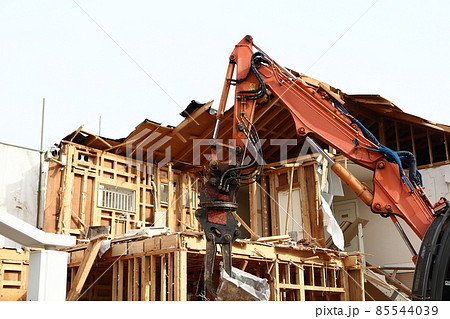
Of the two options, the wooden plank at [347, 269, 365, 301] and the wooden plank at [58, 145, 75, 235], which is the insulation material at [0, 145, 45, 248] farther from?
the wooden plank at [347, 269, 365, 301]

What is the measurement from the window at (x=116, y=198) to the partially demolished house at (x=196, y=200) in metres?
0.03

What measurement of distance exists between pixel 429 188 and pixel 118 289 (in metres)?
11.0

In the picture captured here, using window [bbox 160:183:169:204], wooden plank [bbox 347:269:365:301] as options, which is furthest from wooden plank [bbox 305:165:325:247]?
window [bbox 160:183:169:204]

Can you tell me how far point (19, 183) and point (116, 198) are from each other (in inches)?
121

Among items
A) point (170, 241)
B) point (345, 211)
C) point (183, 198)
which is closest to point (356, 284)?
point (345, 211)

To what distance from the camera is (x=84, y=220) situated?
16.4m

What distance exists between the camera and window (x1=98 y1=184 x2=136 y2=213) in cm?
1714

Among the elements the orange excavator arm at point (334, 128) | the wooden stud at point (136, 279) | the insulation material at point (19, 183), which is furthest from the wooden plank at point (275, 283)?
the insulation material at point (19, 183)

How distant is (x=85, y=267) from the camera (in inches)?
493

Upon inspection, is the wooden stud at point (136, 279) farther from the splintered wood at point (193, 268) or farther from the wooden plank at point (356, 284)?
the wooden plank at point (356, 284)

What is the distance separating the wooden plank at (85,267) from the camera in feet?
40.8

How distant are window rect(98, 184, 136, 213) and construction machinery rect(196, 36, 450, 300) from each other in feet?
28.9
